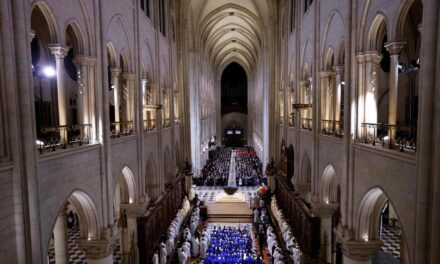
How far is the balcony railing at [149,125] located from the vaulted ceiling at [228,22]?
13.1 meters

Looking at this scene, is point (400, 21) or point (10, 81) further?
point (400, 21)

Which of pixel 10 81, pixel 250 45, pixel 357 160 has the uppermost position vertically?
pixel 250 45

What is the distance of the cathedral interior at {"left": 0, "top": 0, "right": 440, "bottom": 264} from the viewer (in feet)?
19.1

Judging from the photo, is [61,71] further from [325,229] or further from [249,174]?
[249,174]

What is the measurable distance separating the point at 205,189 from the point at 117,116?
1784 centimetres

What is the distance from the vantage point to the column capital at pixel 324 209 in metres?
12.6

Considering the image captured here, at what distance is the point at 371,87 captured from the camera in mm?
8633

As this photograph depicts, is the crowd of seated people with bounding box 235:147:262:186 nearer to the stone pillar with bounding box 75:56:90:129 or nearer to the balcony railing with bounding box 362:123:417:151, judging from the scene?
the balcony railing with bounding box 362:123:417:151

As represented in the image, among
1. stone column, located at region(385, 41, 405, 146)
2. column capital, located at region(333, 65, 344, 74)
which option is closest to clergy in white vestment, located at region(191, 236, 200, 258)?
column capital, located at region(333, 65, 344, 74)

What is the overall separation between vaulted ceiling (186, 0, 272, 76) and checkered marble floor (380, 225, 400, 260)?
16327 mm

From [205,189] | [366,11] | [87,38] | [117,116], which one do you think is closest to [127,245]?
[117,116]

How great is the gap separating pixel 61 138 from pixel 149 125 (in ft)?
23.9

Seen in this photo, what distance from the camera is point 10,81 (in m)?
5.70

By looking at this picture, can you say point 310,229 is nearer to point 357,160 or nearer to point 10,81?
point 357,160
